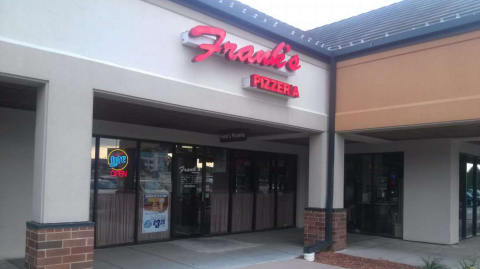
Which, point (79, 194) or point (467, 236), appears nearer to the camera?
point (79, 194)

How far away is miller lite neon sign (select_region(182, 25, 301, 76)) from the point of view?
769cm

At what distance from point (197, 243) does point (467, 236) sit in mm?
8248

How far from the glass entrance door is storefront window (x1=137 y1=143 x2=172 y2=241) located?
291mm

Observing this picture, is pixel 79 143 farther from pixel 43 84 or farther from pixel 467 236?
pixel 467 236

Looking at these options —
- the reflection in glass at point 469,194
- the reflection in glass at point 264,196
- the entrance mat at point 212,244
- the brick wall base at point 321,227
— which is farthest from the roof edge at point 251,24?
the reflection in glass at point 469,194

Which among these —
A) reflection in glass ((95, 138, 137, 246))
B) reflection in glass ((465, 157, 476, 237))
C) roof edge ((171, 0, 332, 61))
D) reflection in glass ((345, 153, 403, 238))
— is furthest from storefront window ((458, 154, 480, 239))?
reflection in glass ((95, 138, 137, 246))

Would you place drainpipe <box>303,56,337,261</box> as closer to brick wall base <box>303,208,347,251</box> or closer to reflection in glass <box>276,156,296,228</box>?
brick wall base <box>303,208,347,251</box>

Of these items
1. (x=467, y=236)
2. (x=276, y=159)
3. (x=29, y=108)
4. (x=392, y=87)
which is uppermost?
(x=392, y=87)

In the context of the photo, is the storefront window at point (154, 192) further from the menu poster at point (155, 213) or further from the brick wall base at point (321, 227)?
the brick wall base at point (321, 227)

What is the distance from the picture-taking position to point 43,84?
5980mm

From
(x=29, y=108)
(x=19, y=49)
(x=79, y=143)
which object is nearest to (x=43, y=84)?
(x=19, y=49)

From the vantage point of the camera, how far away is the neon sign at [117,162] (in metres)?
10.2

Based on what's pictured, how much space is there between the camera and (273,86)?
29.9ft

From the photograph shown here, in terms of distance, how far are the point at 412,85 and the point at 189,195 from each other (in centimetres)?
629
